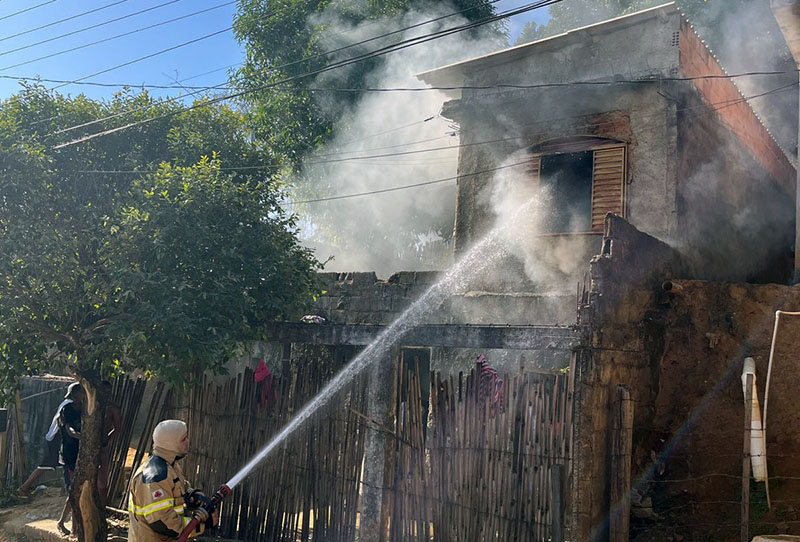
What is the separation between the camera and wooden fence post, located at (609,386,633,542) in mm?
5828

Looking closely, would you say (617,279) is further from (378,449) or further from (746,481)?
(378,449)

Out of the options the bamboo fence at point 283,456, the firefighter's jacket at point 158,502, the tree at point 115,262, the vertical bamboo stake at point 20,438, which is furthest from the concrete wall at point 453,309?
the firefighter's jacket at point 158,502

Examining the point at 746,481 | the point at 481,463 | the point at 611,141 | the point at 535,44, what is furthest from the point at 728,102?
the point at 481,463

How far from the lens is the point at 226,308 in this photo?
7227 millimetres

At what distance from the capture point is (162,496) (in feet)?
16.5

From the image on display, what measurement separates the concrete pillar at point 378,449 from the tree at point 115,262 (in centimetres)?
172

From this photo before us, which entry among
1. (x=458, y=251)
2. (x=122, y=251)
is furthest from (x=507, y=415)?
(x=458, y=251)

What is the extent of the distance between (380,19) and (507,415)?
14486 millimetres

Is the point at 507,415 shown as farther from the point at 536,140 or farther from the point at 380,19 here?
the point at 380,19

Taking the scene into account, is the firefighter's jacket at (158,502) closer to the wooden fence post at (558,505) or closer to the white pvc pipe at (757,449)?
the wooden fence post at (558,505)

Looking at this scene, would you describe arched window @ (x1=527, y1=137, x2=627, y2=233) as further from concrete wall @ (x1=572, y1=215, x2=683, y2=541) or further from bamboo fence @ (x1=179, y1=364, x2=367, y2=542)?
bamboo fence @ (x1=179, y1=364, x2=367, y2=542)

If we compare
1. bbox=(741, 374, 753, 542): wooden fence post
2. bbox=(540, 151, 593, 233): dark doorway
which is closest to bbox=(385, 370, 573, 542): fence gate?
bbox=(741, 374, 753, 542): wooden fence post

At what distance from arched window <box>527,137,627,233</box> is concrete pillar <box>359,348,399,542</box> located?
5481mm

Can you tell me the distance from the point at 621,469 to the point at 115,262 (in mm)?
5265
